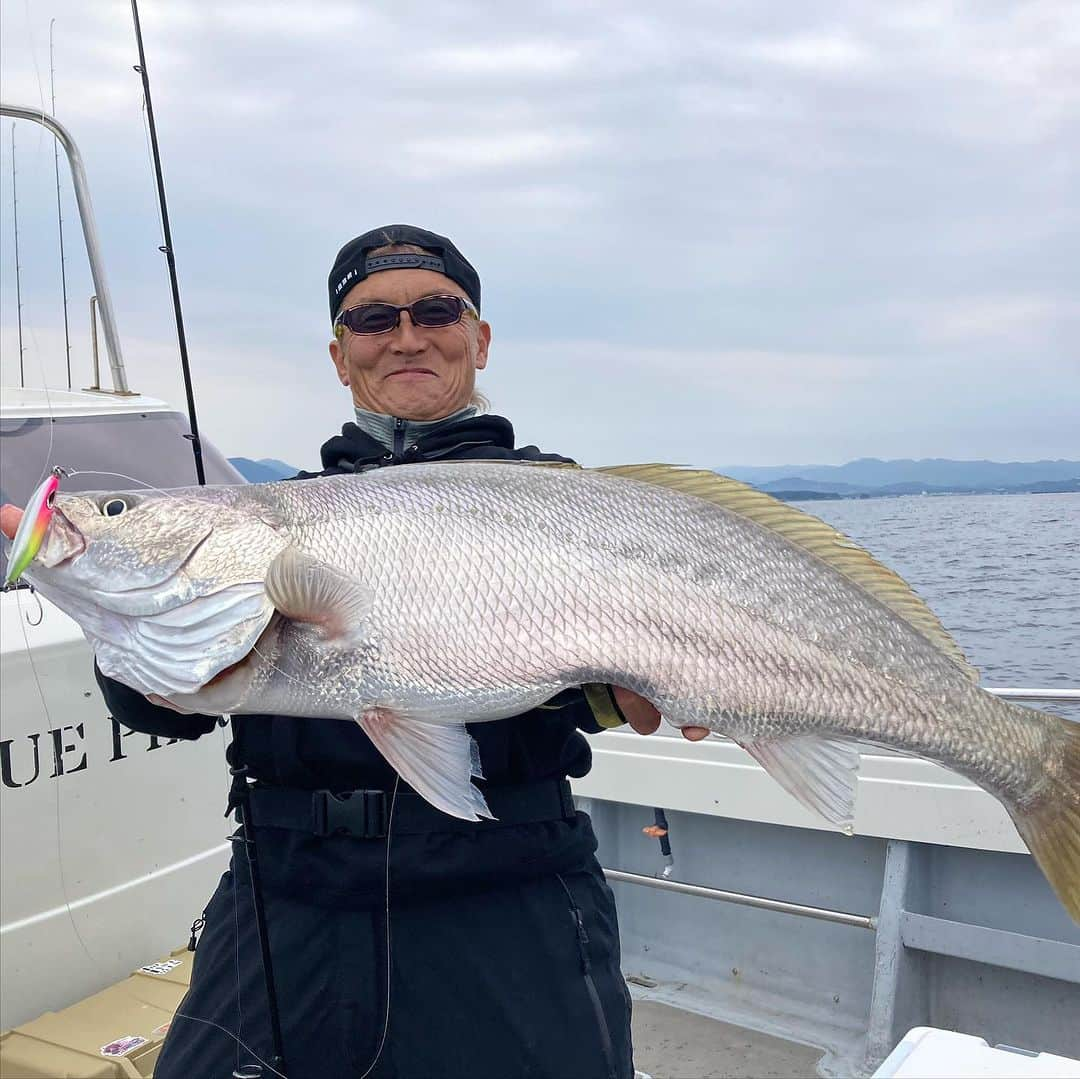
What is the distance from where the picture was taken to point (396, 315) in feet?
9.01

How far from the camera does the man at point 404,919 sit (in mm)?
2160

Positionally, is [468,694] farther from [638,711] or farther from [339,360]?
[339,360]

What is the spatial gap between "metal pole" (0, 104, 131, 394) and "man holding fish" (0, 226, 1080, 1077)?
2992 mm

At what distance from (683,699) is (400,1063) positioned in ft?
3.17

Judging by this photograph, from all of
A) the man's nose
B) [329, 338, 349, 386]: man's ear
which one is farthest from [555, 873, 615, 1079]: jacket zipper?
[329, 338, 349, 386]: man's ear

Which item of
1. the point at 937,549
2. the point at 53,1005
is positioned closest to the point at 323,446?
the point at 53,1005

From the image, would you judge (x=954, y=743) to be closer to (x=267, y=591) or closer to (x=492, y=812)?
(x=492, y=812)

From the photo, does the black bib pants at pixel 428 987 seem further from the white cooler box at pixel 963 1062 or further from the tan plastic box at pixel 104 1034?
the tan plastic box at pixel 104 1034

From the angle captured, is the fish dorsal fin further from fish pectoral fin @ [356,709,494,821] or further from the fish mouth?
the fish mouth

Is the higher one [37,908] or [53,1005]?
[37,908]

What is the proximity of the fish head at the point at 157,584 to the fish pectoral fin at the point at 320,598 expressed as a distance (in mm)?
42

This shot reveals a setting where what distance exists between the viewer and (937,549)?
1867 cm

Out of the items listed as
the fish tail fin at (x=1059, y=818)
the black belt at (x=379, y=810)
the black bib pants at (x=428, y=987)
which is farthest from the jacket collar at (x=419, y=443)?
the fish tail fin at (x=1059, y=818)

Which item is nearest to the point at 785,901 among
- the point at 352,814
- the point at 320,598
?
the point at 352,814
